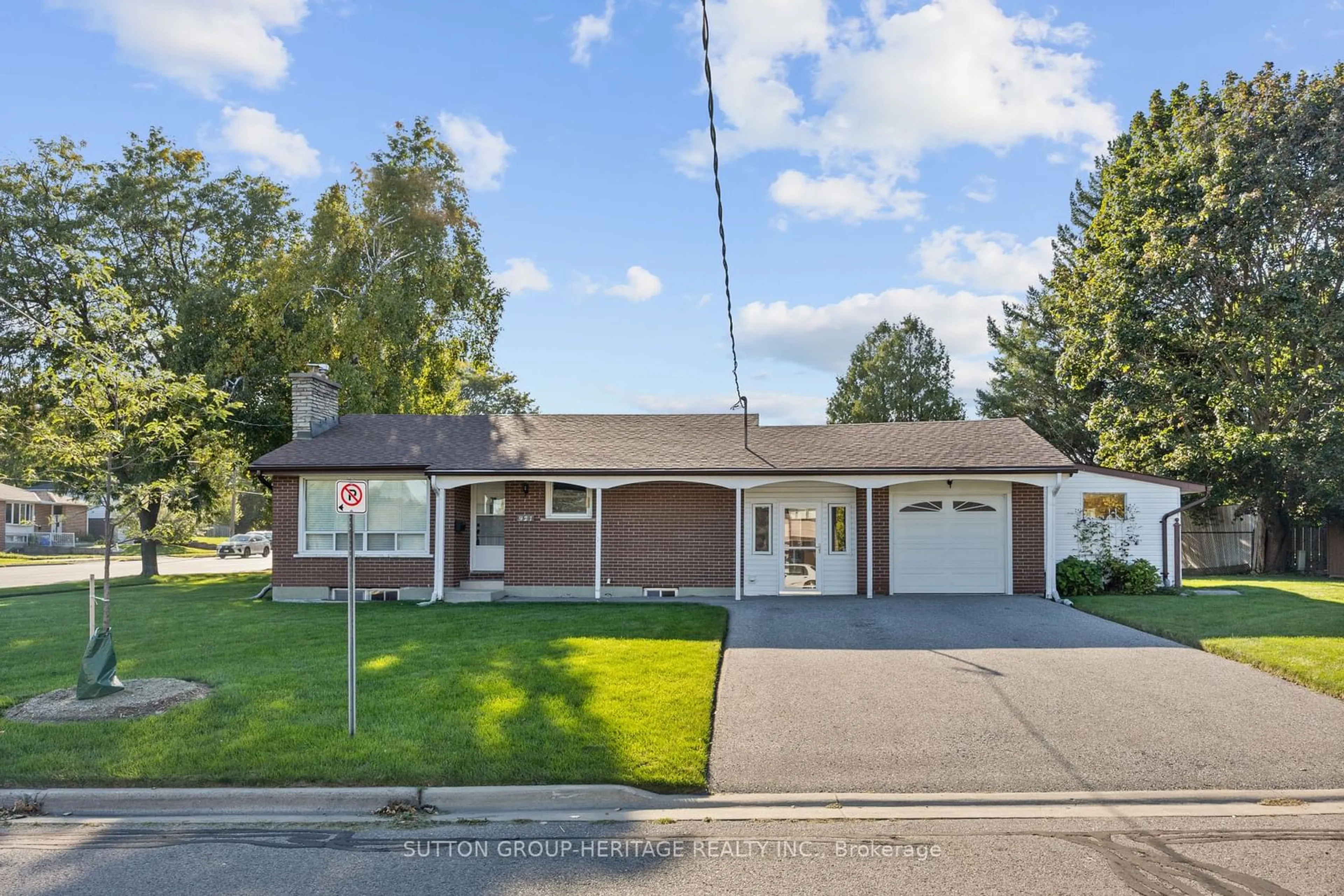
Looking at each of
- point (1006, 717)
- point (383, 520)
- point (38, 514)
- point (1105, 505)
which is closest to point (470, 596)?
point (383, 520)

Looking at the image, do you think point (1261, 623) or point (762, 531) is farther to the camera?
point (762, 531)

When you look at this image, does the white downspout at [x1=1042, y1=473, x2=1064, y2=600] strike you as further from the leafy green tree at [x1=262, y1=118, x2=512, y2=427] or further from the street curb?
the leafy green tree at [x1=262, y1=118, x2=512, y2=427]

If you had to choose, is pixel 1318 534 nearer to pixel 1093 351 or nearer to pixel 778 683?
pixel 1093 351

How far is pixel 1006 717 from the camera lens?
7.96 meters

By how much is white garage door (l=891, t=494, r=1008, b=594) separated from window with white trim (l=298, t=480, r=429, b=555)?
388 inches

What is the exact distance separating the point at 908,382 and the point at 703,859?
36017mm

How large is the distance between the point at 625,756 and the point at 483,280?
2656cm

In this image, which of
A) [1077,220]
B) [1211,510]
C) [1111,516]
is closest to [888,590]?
[1111,516]

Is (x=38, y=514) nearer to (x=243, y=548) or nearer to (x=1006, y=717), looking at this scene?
(x=243, y=548)

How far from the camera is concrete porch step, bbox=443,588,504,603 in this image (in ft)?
56.9

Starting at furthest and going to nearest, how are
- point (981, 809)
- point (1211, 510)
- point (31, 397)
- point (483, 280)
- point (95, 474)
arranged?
point (483, 280) → point (1211, 510) → point (31, 397) → point (95, 474) → point (981, 809)

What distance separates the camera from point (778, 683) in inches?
371

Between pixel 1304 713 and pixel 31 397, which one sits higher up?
pixel 31 397

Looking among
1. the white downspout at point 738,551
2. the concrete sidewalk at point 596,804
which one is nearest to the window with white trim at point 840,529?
the white downspout at point 738,551
